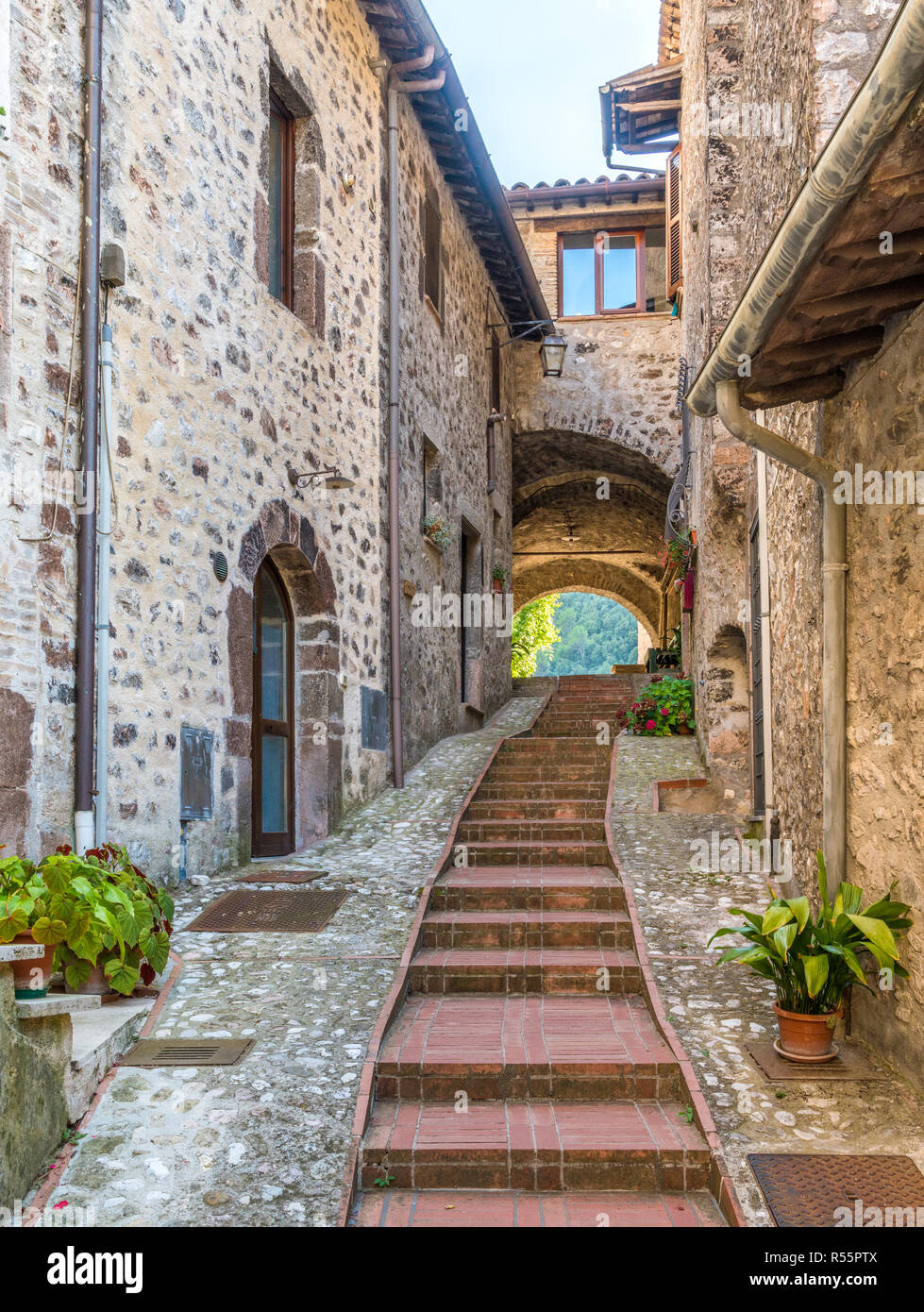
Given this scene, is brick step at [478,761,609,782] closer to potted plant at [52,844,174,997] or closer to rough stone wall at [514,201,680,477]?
potted plant at [52,844,174,997]

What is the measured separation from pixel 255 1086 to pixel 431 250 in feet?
31.1

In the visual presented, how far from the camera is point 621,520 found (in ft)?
71.1

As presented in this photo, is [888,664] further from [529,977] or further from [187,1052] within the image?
[187,1052]

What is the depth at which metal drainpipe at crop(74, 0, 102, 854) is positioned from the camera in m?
5.14

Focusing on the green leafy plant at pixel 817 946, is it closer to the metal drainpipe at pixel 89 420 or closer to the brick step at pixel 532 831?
the metal drainpipe at pixel 89 420

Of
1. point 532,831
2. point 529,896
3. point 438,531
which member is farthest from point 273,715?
point 438,531

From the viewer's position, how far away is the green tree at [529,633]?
27.2 metres

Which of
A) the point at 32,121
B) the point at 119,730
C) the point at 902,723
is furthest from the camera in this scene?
the point at 119,730

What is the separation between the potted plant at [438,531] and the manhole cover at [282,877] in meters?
4.72

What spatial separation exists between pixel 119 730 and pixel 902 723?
359 centimetres

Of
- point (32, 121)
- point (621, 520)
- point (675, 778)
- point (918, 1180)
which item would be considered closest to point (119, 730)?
point (32, 121)
